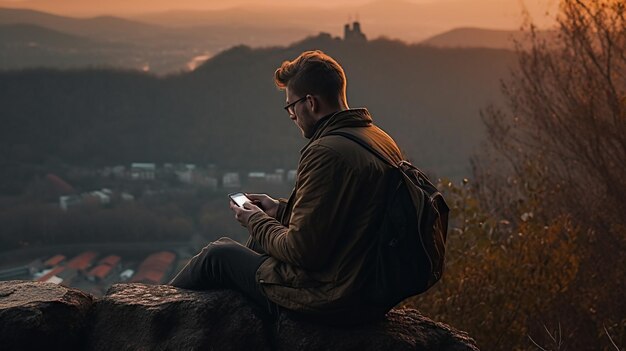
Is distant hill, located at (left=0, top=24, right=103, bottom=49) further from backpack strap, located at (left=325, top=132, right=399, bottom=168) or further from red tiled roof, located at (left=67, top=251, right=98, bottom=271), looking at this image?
backpack strap, located at (left=325, top=132, right=399, bottom=168)

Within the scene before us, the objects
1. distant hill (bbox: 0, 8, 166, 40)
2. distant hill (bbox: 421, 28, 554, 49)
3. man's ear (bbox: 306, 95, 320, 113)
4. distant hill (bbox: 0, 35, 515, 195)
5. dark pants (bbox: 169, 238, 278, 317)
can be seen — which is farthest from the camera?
distant hill (bbox: 0, 8, 166, 40)

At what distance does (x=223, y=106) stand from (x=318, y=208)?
54.5 metres

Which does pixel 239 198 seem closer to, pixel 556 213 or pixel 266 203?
pixel 266 203

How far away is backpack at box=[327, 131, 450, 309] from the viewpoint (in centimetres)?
343

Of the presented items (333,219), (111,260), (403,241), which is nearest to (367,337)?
(403,241)

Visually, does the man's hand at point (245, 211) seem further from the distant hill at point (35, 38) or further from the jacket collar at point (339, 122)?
the distant hill at point (35, 38)

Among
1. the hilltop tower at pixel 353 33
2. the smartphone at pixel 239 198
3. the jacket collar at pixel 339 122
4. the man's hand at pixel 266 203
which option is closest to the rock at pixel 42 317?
the smartphone at pixel 239 198

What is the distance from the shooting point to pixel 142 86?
188 ft

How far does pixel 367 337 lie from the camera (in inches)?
149

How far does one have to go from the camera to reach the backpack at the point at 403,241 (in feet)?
11.3

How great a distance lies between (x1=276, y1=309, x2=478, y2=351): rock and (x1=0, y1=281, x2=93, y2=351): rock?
1.02 metres

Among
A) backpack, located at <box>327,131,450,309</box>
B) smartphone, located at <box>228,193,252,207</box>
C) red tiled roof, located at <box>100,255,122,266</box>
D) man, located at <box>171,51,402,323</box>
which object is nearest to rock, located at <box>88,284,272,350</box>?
man, located at <box>171,51,402,323</box>

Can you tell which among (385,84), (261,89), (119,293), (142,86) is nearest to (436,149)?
(385,84)

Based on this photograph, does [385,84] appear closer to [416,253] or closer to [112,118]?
[112,118]
